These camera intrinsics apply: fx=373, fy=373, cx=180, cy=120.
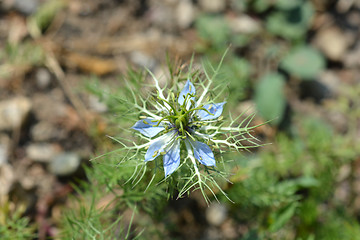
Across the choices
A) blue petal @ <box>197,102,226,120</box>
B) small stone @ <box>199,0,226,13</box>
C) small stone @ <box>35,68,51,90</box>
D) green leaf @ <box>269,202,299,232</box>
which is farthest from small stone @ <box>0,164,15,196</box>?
small stone @ <box>199,0,226,13</box>

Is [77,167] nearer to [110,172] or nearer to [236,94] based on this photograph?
[110,172]

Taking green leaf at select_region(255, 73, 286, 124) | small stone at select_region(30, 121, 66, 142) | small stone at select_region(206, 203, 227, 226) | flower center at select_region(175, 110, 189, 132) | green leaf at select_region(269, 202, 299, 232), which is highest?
flower center at select_region(175, 110, 189, 132)

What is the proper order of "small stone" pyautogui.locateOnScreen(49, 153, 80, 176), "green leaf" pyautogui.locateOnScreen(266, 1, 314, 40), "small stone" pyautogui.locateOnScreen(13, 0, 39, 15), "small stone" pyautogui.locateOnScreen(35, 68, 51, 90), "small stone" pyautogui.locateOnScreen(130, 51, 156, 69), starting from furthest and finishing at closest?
"green leaf" pyautogui.locateOnScreen(266, 1, 314, 40), "small stone" pyautogui.locateOnScreen(130, 51, 156, 69), "small stone" pyautogui.locateOnScreen(13, 0, 39, 15), "small stone" pyautogui.locateOnScreen(35, 68, 51, 90), "small stone" pyautogui.locateOnScreen(49, 153, 80, 176)

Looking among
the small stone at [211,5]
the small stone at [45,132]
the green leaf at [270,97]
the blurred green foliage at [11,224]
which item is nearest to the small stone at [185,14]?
the small stone at [211,5]

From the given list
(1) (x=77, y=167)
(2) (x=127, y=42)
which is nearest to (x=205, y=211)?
(1) (x=77, y=167)

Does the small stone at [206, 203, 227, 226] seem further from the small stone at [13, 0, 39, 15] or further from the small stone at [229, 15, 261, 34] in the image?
the small stone at [13, 0, 39, 15]

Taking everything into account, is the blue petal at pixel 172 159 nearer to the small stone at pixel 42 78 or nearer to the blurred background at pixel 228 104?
the blurred background at pixel 228 104

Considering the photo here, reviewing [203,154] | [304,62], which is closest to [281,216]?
[203,154]
